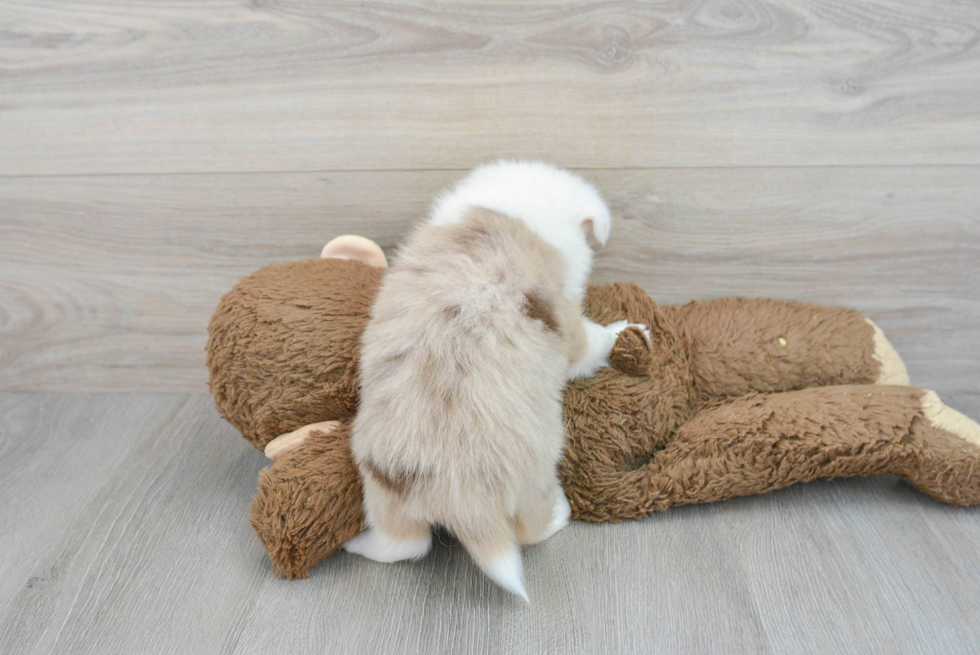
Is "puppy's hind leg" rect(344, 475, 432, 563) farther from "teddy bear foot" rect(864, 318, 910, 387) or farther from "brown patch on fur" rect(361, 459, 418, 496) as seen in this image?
"teddy bear foot" rect(864, 318, 910, 387)

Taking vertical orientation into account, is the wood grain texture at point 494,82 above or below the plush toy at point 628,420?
above

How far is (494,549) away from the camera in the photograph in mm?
788

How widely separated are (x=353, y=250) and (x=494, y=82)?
347mm

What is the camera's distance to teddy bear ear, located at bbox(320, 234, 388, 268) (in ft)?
3.50

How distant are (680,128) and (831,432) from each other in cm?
52

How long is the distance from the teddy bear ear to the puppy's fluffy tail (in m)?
0.47

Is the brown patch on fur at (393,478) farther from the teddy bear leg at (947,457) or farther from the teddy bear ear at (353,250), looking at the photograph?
the teddy bear leg at (947,457)

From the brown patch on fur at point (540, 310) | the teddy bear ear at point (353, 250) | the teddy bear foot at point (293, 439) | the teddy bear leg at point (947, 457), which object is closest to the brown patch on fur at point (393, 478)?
the teddy bear foot at point (293, 439)

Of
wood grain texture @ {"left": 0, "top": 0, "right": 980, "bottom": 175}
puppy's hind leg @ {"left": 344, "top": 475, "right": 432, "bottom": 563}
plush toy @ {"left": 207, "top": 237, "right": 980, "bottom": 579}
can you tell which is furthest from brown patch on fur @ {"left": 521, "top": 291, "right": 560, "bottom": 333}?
wood grain texture @ {"left": 0, "top": 0, "right": 980, "bottom": 175}

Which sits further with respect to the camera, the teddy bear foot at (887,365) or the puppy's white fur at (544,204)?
the teddy bear foot at (887,365)

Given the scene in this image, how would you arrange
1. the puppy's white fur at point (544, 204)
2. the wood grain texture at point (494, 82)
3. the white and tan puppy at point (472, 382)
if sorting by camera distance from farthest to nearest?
the wood grain texture at point (494, 82), the puppy's white fur at point (544, 204), the white and tan puppy at point (472, 382)

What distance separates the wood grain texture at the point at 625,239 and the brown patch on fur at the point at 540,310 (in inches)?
14.3

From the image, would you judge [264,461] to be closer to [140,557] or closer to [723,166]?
[140,557]

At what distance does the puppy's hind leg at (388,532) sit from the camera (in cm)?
83
